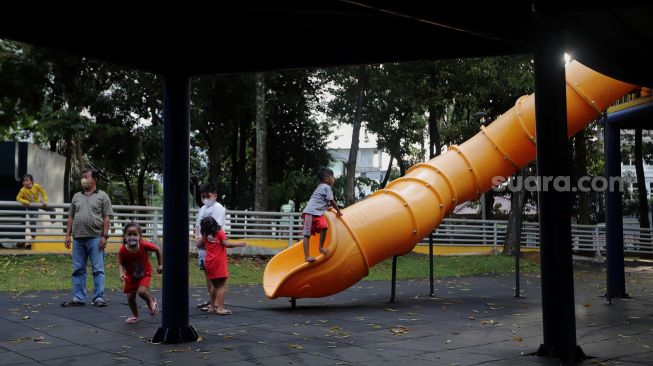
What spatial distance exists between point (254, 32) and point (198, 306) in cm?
484

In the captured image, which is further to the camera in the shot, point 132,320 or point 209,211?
point 209,211

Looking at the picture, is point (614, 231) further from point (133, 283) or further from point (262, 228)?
point (262, 228)

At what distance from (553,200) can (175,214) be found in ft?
12.5

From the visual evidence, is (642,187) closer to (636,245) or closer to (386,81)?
(636,245)

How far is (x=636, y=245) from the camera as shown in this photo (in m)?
31.1

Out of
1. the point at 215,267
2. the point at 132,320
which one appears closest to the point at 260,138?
the point at 215,267

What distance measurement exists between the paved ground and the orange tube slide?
54cm

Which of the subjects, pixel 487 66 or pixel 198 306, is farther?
pixel 487 66

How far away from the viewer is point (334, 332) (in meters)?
8.13

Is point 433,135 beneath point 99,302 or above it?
above

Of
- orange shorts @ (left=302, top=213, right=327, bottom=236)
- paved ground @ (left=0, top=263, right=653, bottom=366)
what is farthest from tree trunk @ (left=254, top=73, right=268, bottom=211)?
orange shorts @ (left=302, top=213, right=327, bottom=236)

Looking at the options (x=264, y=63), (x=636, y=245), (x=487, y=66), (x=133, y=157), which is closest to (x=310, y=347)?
(x=264, y=63)

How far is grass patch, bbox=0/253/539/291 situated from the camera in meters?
13.7

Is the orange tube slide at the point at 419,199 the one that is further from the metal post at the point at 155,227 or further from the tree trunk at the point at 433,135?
the tree trunk at the point at 433,135
